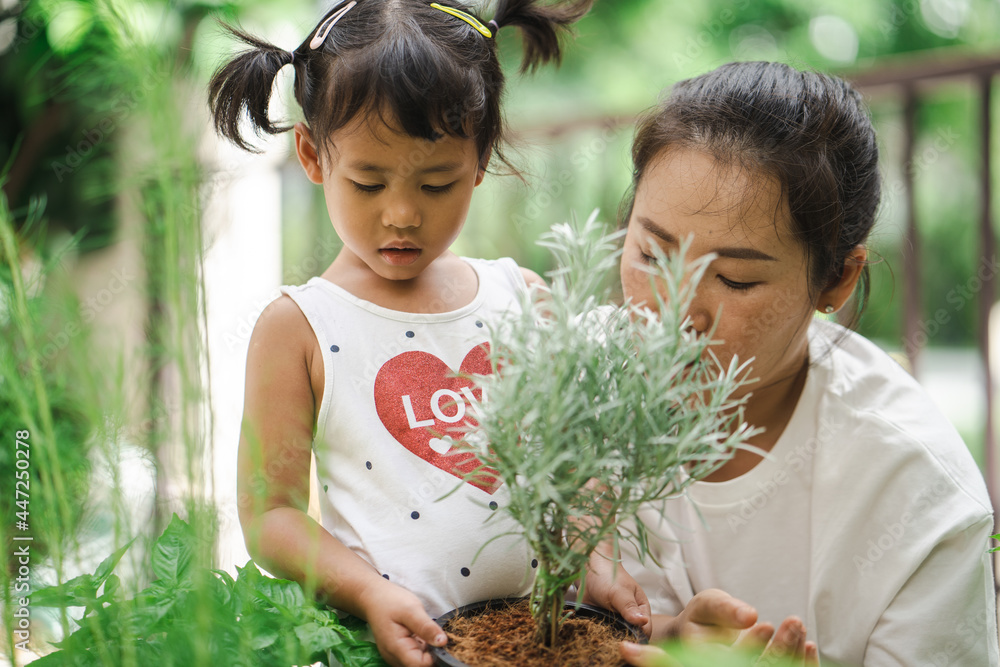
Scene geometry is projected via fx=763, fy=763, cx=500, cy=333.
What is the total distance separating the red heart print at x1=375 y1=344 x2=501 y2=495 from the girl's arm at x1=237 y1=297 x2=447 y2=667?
9 cm

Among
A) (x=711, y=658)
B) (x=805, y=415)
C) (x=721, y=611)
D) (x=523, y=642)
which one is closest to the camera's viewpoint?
(x=711, y=658)

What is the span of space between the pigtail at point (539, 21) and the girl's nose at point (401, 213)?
38 cm

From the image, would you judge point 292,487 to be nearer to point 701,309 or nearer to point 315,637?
point 315,637

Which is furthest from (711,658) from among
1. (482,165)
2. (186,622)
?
(482,165)

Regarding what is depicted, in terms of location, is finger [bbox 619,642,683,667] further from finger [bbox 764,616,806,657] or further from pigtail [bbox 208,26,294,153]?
pigtail [bbox 208,26,294,153]

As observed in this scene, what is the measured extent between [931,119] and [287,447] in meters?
13.3

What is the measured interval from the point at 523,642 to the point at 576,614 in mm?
88

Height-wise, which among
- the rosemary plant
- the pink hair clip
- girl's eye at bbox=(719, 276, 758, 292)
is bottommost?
the rosemary plant

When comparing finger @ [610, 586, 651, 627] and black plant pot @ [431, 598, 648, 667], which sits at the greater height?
black plant pot @ [431, 598, 648, 667]

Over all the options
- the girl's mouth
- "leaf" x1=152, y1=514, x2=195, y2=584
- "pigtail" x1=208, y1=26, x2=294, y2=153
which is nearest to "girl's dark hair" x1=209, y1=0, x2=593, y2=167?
"pigtail" x1=208, y1=26, x2=294, y2=153

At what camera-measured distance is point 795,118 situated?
1.08 meters

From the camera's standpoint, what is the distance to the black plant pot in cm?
67

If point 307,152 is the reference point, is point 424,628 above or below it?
below

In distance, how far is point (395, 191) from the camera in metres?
0.92
